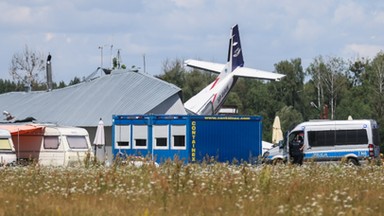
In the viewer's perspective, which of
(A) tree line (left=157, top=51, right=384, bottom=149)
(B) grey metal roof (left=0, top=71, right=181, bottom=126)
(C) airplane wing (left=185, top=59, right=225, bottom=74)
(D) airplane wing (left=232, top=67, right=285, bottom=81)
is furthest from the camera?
(A) tree line (left=157, top=51, right=384, bottom=149)

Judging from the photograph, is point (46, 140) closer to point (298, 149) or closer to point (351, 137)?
point (298, 149)

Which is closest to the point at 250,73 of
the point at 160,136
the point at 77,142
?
the point at 160,136

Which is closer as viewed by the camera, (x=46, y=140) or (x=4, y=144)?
(x=4, y=144)

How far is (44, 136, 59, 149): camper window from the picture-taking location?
37.3m

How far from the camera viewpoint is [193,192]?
1400cm

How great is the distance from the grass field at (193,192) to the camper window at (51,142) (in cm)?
1909

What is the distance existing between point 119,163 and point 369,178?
18.4ft

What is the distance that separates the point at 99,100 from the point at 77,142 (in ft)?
72.0

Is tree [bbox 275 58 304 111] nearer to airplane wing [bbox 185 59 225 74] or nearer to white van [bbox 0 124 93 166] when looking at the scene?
airplane wing [bbox 185 59 225 74]

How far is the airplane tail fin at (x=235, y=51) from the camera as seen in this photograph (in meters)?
74.4

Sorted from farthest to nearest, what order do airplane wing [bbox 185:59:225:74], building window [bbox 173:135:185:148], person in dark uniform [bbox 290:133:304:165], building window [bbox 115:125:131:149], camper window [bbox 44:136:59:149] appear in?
airplane wing [bbox 185:59:225:74], building window [bbox 115:125:131:149], camper window [bbox 44:136:59:149], person in dark uniform [bbox 290:133:304:165], building window [bbox 173:135:185:148]

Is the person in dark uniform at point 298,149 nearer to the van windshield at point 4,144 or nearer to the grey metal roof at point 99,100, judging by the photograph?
the van windshield at point 4,144

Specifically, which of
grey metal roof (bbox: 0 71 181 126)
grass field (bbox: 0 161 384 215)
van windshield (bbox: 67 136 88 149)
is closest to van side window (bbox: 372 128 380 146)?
van windshield (bbox: 67 136 88 149)

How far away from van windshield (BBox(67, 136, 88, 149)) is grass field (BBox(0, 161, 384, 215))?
1878cm
